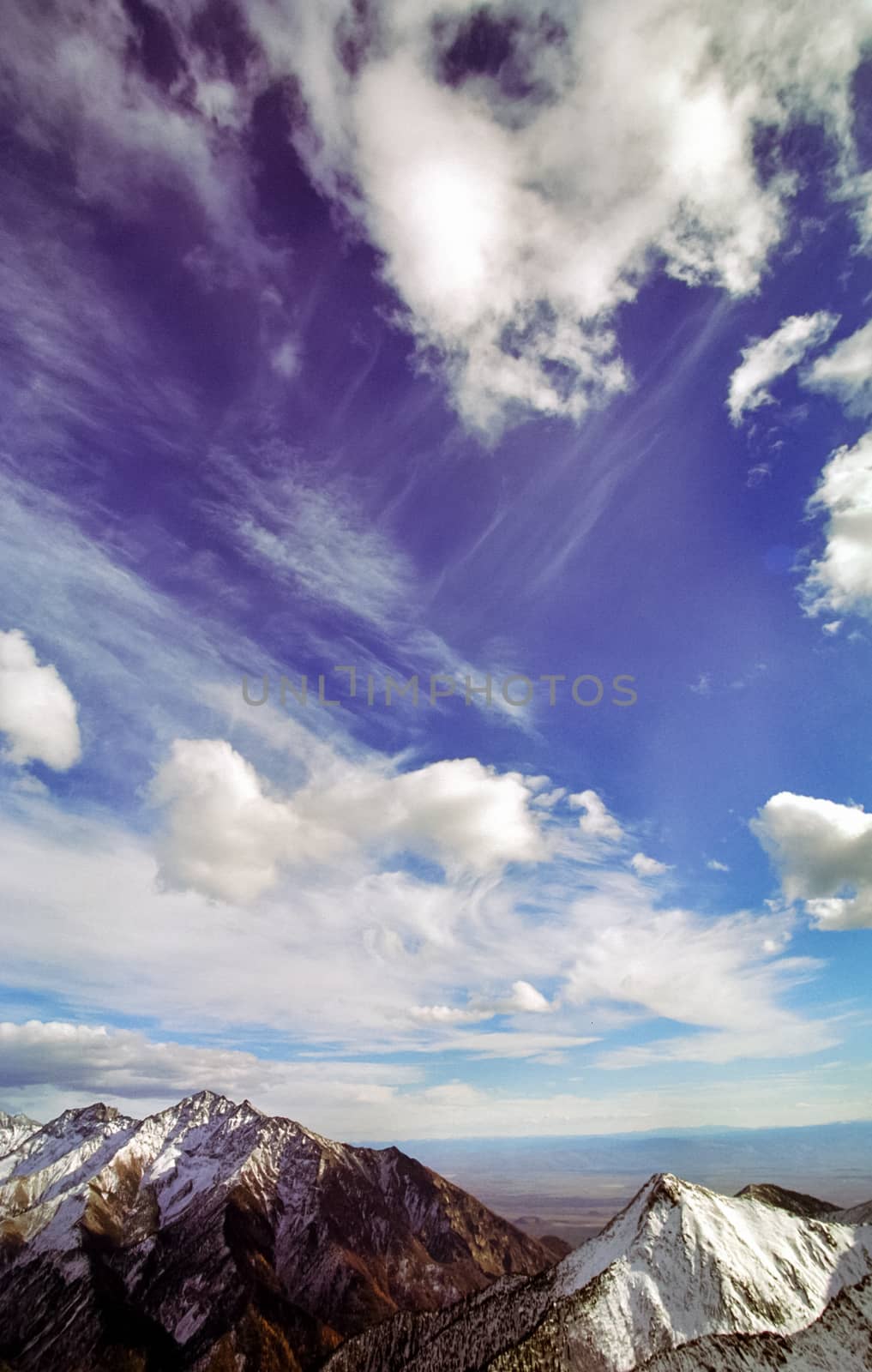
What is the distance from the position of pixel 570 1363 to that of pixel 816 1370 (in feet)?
182

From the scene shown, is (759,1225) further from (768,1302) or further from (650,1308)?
(650,1308)

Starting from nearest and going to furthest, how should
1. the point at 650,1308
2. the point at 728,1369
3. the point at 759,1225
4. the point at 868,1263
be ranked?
the point at 728,1369 → the point at 650,1308 → the point at 868,1263 → the point at 759,1225

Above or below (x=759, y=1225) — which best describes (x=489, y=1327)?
below

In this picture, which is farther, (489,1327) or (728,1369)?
(489,1327)

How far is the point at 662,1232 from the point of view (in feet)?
607

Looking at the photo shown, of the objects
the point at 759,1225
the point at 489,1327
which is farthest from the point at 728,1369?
the point at 489,1327

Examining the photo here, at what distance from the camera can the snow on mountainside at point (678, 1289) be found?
159 meters

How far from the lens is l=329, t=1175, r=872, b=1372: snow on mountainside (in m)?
159

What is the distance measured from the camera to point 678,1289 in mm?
168500

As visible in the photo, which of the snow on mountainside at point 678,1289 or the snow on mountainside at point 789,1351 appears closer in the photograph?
the snow on mountainside at point 789,1351

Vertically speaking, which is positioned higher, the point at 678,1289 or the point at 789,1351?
the point at 678,1289

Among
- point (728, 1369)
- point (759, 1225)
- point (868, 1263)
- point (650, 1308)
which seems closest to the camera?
point (728, 1369)

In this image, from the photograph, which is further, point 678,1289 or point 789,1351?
point 678,1289

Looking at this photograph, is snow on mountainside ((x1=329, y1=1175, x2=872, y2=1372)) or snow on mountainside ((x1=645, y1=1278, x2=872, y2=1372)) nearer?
→ snow on mountainside ((x1=645, y1=1278, x2=872, y2=1372))
